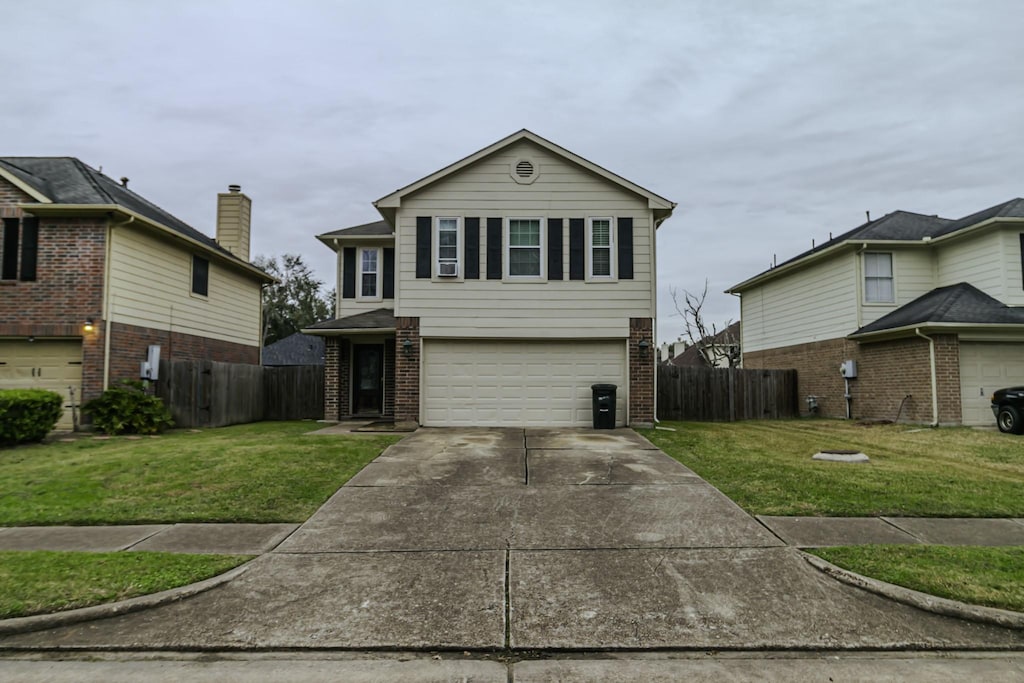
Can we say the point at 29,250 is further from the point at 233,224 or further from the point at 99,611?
the point at 99,611

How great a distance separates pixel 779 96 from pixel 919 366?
366 inches

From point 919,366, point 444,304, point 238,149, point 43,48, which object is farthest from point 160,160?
point 919,366

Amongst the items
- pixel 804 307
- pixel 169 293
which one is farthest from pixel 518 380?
pixel 804 307

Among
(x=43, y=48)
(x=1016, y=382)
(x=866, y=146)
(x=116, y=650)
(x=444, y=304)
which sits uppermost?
(x=866, y=146)

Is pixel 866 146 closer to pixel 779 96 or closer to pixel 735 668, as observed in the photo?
pixel 779 96

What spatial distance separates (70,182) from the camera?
551 inches

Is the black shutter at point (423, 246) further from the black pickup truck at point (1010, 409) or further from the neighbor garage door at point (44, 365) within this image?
the black pickup truck at point (1010, 409)

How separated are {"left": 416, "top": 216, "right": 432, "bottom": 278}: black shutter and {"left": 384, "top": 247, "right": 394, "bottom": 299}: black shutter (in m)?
4.15

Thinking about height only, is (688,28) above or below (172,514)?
above

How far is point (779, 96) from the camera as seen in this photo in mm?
18109

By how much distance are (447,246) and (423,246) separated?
564 millimetres

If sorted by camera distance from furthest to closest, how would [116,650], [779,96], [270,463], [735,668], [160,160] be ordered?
[160,160], [779,96], [270,463], [116,650], [735,668]

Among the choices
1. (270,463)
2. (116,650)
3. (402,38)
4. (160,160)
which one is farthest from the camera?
(160,160)

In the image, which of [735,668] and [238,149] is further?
[238,149]
